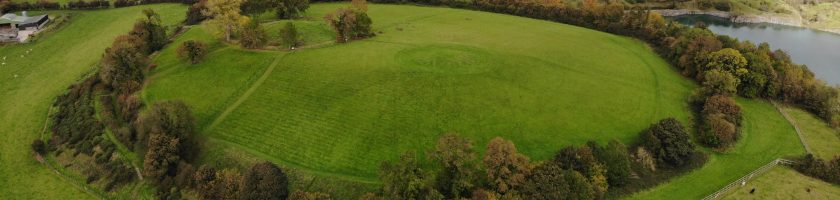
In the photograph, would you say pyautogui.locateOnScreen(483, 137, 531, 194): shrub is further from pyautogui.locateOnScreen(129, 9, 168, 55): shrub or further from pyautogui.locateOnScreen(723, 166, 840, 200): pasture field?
pyautogui.locateOnScreen(129, 9, 168, 55): shrub

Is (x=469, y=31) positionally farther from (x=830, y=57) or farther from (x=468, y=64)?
(x=830, y=57)

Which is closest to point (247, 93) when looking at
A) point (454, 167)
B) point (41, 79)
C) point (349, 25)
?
point (349, 25)

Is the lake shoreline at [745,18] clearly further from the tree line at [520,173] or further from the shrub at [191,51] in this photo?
the shrub at [191,51]

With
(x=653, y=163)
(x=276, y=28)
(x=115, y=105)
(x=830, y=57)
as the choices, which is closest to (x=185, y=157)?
(x=115, y=105)

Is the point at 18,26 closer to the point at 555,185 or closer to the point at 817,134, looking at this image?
the point at 555,185

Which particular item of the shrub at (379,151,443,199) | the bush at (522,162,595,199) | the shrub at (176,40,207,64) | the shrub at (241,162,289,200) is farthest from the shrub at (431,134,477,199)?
the shrub at (176,40,207,64)

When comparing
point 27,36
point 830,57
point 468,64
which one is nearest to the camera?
point 468,64
